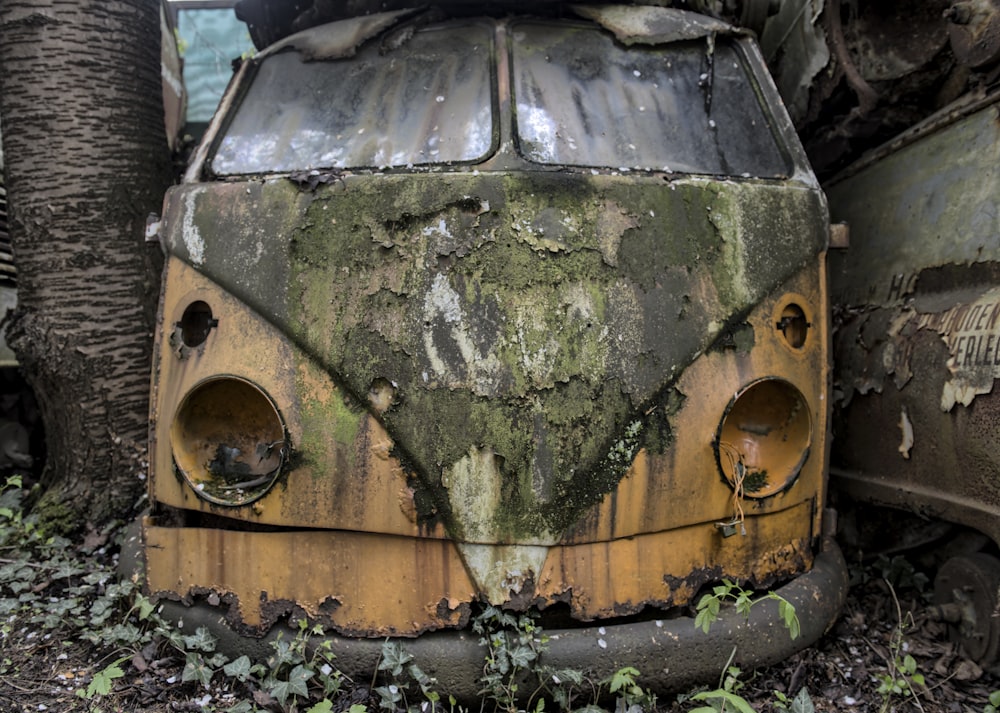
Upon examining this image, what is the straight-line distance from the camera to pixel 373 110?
268cm

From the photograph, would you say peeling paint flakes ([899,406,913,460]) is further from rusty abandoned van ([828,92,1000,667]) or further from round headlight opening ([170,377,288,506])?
round headlight opening ([170,377,288,506])

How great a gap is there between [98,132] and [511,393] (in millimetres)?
2407

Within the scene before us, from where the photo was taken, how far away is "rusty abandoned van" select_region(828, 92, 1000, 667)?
7.91 ft

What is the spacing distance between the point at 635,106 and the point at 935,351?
1203 mm

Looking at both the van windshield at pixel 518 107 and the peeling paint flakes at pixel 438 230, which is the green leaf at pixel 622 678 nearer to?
the peeling paint flakes at pixel 438 230

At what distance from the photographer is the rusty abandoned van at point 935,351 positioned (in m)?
2.41

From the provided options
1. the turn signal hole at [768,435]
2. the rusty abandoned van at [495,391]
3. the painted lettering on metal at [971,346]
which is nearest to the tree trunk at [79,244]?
the rusty abandoned van at [495,391]

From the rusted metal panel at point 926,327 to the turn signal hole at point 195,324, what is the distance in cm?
220

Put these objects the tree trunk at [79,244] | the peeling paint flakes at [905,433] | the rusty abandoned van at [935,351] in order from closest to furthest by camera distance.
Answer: the rusty abandoned van at [935,351], the peeling paint flakes at [905,433], the tree trunk at [79,244]

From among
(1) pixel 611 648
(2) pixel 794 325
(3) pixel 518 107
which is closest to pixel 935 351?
(2) pixel 794 325

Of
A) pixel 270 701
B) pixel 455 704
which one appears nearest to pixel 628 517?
pixel 455 704

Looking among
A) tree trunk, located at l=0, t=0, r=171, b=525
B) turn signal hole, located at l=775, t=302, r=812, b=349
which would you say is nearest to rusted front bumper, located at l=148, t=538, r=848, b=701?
turn signal hole, located at l=775, t=302, r=812, b=349

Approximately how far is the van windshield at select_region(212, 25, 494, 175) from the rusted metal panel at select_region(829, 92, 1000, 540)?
1509mm

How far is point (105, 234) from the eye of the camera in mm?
3480
